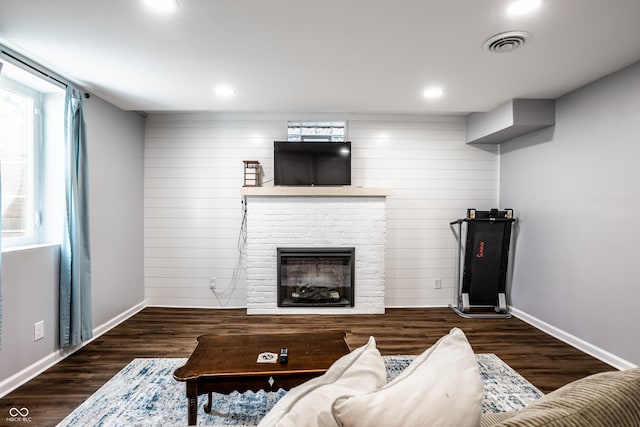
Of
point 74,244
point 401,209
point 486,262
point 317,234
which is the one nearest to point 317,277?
point 317,234

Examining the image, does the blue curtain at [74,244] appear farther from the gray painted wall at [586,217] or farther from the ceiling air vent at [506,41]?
the gray painted wall at [586,217]

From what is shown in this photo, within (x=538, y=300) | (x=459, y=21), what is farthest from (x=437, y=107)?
(x=538, y=300)

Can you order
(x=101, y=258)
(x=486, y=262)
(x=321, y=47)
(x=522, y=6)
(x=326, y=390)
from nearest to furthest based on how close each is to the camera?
1. (x=326, y=390)
2. (x=522, y=6)
3. (x=321, y=47)
4. (x=101, y=258)
5. (x=486, y=262)

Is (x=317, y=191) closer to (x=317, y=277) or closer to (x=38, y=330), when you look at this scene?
(x=317, y=277)

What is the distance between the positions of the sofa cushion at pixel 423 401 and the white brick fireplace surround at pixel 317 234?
3.12 meters

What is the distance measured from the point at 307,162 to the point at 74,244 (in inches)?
100

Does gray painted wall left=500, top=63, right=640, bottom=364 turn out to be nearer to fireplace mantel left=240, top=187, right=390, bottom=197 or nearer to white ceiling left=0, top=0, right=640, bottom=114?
white ceiling left=0, top=0, right=640, bottom=114

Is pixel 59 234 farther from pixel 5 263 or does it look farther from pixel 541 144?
pixel 541 144

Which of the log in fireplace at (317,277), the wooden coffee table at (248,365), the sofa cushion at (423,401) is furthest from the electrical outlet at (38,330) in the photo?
the sofa cushion at (423,401)

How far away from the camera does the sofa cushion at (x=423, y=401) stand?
0.67m

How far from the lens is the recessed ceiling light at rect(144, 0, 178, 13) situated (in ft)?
5.62

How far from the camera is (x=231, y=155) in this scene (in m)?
4.13

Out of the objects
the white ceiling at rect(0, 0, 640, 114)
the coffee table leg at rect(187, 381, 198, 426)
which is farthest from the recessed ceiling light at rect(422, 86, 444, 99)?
the coffee table leg at rect(187, 381, 198, 426)

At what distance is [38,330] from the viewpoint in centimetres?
250
